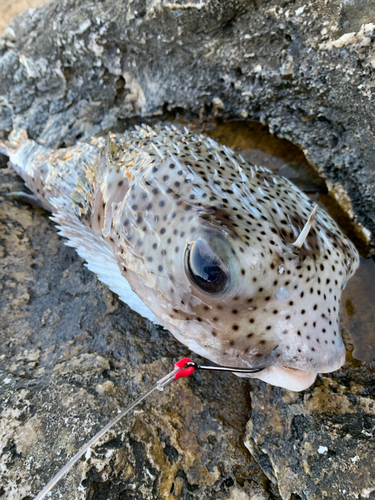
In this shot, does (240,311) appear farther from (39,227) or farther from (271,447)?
(39,227)

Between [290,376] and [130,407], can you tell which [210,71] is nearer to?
[290,376]

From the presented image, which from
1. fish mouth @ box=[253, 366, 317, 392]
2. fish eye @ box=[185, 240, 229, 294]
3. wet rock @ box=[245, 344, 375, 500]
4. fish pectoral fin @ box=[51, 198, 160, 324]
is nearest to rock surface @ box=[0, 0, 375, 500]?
wet rock @ box=[245, 344, 375, 500]

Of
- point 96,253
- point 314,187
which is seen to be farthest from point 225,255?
point 314,187

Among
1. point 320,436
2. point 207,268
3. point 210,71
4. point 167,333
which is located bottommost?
point 167,333

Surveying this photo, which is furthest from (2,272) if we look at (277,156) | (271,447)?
(277,156)

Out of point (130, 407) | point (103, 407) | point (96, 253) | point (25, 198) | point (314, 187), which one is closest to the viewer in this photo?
point (130, 407)

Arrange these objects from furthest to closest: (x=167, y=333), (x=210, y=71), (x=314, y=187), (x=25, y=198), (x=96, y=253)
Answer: (x=25, y=198)
(x=210, y=71)
(x=314, y=187)
(x=96, y=253)
(x=167, y=333)

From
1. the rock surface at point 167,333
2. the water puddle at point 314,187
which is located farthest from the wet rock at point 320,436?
the water puddle at point 314,187

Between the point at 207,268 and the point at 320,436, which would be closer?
the point at 207,268
